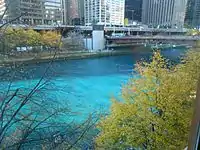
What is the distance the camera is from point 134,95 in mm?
3154

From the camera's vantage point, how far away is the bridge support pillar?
13.7 meters

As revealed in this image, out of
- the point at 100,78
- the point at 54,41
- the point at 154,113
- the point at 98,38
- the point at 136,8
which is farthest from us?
the point at 98,38

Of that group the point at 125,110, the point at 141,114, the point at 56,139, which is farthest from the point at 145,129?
the point at 56,139

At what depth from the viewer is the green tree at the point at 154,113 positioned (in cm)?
264

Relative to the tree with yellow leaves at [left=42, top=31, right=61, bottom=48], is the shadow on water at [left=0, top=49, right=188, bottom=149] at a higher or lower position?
Result: lower

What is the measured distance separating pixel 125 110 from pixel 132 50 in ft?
32.7

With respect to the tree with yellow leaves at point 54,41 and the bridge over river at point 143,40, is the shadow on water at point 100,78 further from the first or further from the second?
→ the tree with yellow leaves at point 54,41

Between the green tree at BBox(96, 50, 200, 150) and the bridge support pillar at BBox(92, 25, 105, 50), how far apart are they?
10.9 meters

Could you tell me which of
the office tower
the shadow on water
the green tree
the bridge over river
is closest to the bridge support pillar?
the bridge over river

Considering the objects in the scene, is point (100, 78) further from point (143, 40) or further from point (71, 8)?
point (71, 8)

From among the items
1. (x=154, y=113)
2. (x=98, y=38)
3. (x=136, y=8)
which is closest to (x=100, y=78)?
(x=136, y=8)

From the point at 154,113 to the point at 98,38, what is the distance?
1235 centimetres

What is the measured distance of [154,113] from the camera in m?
2.87

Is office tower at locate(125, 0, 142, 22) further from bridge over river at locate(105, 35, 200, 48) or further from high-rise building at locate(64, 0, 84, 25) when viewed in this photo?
high-rise building at locate(64, 0, 84, 25)
